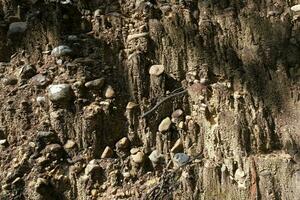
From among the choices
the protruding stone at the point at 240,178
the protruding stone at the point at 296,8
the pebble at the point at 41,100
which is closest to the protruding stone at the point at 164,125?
the protruding stone at the point at 240,178

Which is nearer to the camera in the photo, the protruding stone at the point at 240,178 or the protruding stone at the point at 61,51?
the protruding stone at the point at 240,178

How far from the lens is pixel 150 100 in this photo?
1907mm

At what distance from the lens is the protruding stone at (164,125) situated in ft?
6.08

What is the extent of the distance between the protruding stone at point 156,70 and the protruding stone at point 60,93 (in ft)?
1.14

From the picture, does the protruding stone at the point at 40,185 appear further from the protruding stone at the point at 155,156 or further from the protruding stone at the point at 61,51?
the protruding stone at the point at 61,51

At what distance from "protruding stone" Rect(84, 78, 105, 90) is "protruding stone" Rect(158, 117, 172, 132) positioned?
29 centimetres

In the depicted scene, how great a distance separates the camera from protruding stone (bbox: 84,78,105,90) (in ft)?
6.15

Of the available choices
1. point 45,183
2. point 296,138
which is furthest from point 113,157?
point 296,138

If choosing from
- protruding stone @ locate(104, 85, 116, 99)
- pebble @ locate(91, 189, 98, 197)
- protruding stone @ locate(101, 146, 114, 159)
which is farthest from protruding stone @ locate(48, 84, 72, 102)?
pebble @ locate(91, 189, 98, 197)

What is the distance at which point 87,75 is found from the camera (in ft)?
6.25

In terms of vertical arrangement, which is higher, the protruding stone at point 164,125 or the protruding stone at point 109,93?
the protruding stone at point 109,93

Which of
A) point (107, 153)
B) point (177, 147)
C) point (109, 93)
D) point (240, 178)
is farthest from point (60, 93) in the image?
point (240, 178)

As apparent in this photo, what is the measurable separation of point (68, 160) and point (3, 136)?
279mm

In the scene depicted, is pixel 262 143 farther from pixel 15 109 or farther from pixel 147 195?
pixel 15 109
